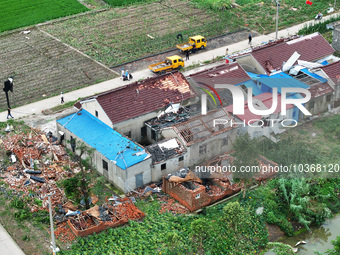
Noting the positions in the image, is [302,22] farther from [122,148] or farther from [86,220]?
[86,220]

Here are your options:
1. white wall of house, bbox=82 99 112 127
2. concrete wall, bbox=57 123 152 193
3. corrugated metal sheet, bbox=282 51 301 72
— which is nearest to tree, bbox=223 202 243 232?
concrete wall, bbox=57 123 152 193

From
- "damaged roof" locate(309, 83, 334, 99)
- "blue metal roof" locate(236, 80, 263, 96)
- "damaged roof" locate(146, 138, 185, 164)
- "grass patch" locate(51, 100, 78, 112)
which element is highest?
"damaged roof" locate(309, 83, 334, 99)

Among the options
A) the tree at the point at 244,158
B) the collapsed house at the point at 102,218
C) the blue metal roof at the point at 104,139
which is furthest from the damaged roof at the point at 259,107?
the collapsed house at the point at 102,218

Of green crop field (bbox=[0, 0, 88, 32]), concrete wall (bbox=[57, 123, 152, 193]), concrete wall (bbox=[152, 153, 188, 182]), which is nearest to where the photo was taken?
concrete wall (bbox=[57, 123, 152, 193])

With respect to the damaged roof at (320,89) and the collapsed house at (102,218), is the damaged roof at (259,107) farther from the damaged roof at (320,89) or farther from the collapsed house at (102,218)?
the collapsed house at (102,218)

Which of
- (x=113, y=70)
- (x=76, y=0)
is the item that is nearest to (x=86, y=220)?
(x=113, y=70)

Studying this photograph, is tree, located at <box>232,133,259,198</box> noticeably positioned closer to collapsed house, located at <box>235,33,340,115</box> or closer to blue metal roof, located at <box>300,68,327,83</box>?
collapsed house, located at <box>235,33,340,115</box>
